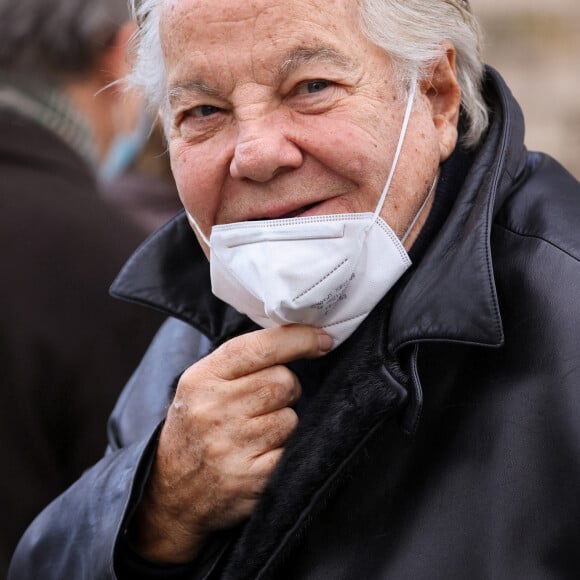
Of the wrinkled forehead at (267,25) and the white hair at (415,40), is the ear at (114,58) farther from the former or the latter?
the wrinkled forehead at (267,25)

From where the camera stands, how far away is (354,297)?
88.7 inches

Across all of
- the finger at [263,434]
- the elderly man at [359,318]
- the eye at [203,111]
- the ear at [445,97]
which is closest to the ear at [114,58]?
the elderly man at [359,318]

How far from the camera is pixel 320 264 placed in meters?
2.21

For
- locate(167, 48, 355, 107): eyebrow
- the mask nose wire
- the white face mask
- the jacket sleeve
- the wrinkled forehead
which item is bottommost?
the jacket sleeve

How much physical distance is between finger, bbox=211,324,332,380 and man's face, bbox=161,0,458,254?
0.81 feet

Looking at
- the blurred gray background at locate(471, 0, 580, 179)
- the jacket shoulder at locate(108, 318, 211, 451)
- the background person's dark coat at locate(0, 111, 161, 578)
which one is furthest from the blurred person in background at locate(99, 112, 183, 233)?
the blurred gray background at locate(471, 0, 580, 179)

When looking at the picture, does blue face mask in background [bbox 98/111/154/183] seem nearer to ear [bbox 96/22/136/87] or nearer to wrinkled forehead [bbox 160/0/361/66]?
ear [bbox 96/22/136/87]

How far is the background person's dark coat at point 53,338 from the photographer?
3178mm

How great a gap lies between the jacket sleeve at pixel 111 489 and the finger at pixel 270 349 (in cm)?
31

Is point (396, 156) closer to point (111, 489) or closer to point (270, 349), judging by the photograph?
point (270, 349)

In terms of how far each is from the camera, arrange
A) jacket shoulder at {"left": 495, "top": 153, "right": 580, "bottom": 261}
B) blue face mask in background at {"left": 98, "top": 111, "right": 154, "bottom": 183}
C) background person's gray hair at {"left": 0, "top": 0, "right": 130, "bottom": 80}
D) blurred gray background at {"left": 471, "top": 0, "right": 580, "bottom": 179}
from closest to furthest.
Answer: jacket shoulder at {"left": 495, "top": 153, "right": 580, "bottom": 261} → background person's gray hair at {"left": 0, "top": 0, "right": 130, "bottom": 80} → blue face mask in background at {"left": 98, "top": 111, "right": 154, "bottom": 183} → blurred gray background at {"left": 471, "top": 0, "right": 580, "bottom": 179}

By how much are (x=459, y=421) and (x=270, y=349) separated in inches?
16.7

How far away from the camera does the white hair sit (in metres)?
2.31

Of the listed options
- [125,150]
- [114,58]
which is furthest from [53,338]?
[125,150]
